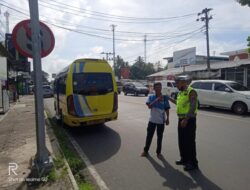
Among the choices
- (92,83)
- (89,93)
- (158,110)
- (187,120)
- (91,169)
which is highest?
(92,83)

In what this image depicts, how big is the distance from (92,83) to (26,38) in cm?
381

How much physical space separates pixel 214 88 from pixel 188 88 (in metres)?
9.51

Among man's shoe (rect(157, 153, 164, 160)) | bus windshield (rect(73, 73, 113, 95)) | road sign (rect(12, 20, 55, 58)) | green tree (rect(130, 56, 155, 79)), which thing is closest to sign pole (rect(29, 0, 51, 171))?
road sign (rect(12, 20, 55, 58))

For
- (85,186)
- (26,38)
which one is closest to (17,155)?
(85,186)

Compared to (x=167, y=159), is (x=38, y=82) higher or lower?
higher

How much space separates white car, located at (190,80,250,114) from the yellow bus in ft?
23.0

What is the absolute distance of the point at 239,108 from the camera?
39.7 feet

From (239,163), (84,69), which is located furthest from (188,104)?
(84,69)

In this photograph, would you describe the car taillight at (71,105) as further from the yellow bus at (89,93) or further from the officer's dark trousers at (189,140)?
the officer's dark trousers at (189,140)

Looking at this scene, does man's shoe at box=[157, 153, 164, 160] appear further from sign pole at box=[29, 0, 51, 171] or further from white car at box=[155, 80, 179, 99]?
white car at box=[155, 80, 179, 99]

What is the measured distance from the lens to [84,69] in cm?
819

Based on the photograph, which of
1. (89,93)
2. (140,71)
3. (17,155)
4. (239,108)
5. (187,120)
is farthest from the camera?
(140,71)

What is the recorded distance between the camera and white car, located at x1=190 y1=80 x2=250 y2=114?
12052 mm

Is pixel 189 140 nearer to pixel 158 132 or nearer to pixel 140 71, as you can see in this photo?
pixel 158 132
